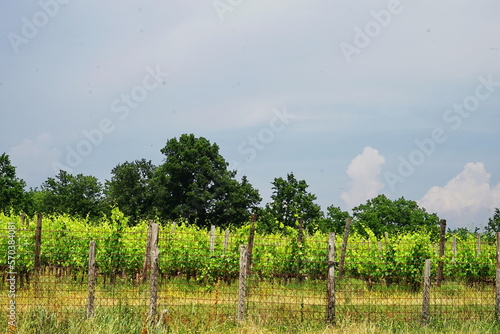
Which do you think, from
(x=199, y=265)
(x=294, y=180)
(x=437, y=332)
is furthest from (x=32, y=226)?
(x=294, y=180)

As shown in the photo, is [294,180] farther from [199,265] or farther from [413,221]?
[199,265]

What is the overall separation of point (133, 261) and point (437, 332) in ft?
39.4

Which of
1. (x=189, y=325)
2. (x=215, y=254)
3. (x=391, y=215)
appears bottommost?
(x=189, y=325)

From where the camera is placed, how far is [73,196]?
61188 millimetres

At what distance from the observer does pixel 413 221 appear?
2190 inches

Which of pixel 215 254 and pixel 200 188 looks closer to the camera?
pixel 215 254

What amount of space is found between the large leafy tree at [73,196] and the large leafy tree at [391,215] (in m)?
28.6

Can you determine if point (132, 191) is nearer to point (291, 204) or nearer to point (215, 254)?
point (291, 204)

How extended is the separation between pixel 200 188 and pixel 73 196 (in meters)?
21.9

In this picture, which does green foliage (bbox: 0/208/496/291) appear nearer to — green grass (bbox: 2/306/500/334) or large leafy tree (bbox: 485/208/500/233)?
green grass (bbox: 2/306/500/334)

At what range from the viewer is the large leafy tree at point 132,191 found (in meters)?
50.0

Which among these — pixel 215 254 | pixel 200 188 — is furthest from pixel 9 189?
pixel 215 254

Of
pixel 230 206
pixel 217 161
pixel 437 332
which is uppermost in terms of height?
pixel 217 161

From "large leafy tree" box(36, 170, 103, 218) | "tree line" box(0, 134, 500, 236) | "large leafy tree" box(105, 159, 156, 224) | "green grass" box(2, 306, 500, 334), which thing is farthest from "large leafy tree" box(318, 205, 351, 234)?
"green grass" box(2, 306, 500, 334)
